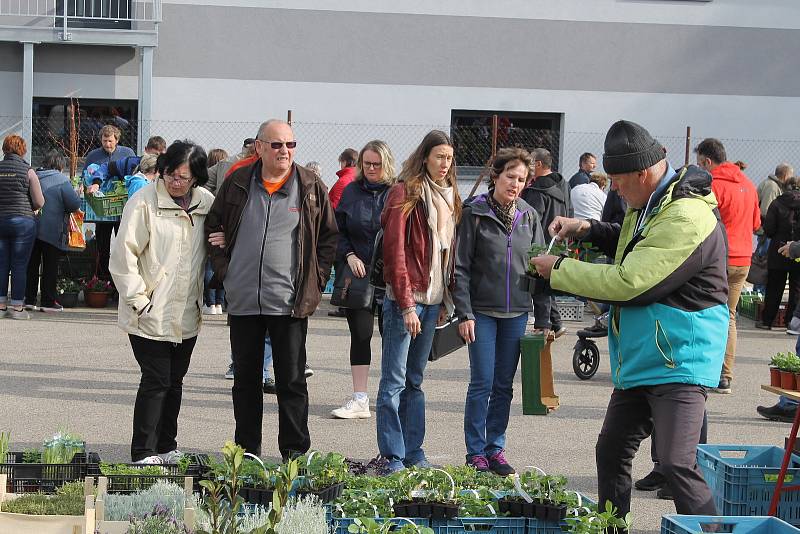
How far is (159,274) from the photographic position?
6.96 metres

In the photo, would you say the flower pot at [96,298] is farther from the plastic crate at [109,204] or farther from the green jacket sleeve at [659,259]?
the green jacket sleeve at [659,259]

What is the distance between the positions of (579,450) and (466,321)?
71.8 inches

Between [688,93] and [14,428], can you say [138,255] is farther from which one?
[688,93]

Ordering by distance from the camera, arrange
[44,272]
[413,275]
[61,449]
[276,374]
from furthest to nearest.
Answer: [44,272], [413,275], [276,374], [61,449]

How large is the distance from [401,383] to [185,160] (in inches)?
74.7

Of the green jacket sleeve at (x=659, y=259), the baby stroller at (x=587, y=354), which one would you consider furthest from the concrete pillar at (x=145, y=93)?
the green jacket sleeve at (x=659, y=259)

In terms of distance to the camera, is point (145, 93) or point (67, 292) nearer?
point (67, 292)

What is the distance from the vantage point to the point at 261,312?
23.0 feet

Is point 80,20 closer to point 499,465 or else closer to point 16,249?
point 16,249

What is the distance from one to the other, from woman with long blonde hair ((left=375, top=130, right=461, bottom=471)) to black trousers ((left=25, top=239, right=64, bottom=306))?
28.2 feet

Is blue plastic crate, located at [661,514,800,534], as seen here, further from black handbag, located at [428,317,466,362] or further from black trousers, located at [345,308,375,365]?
black trousers, located at [345,308,375,365]

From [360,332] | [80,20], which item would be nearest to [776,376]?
[360,332]

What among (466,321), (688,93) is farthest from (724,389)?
(688,93)

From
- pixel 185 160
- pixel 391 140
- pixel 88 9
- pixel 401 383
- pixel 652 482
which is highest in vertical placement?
pixel 88 9
